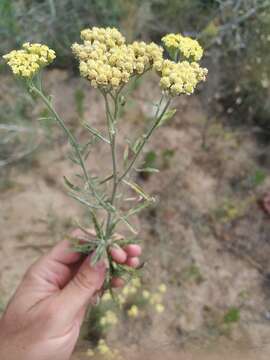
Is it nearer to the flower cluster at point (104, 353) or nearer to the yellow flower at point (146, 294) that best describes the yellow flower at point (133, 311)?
the yellow flower at point (146, 294)

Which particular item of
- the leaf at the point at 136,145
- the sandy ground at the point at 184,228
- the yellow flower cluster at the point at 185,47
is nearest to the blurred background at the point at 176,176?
the sandy ground at the point at 184,228

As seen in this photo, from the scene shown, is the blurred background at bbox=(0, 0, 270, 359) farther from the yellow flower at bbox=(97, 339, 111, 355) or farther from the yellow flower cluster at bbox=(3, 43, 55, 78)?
the yellow flower cluster at bbox=(3, 43, 55, 78)

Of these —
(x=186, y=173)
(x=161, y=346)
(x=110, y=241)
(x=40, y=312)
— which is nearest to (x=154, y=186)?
(x=186, y=173)

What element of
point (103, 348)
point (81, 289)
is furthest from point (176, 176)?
point (81, 289)

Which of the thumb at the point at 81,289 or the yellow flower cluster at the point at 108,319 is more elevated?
the thumb at the point at 81,289

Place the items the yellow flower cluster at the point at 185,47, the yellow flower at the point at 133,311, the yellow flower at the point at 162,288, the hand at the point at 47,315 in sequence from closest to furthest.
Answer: the yellow flower cluster at the point at 185,47 < the hand at the point at 47,315 < the yellow flower at the point at 133,311 < the yellow flower at the point at 162,288

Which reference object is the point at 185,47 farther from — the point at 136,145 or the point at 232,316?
the point at 232,316

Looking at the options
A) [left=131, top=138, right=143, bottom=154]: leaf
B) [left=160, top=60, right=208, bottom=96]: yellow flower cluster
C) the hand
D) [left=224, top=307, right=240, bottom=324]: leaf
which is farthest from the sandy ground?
[left=160, top=60, right=208, bottom=96]: yellow flower cluster

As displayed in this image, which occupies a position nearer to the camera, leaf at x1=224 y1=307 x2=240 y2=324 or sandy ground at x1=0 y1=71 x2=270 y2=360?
leaf at x1=224 y1=307 x2=240 y2=324
